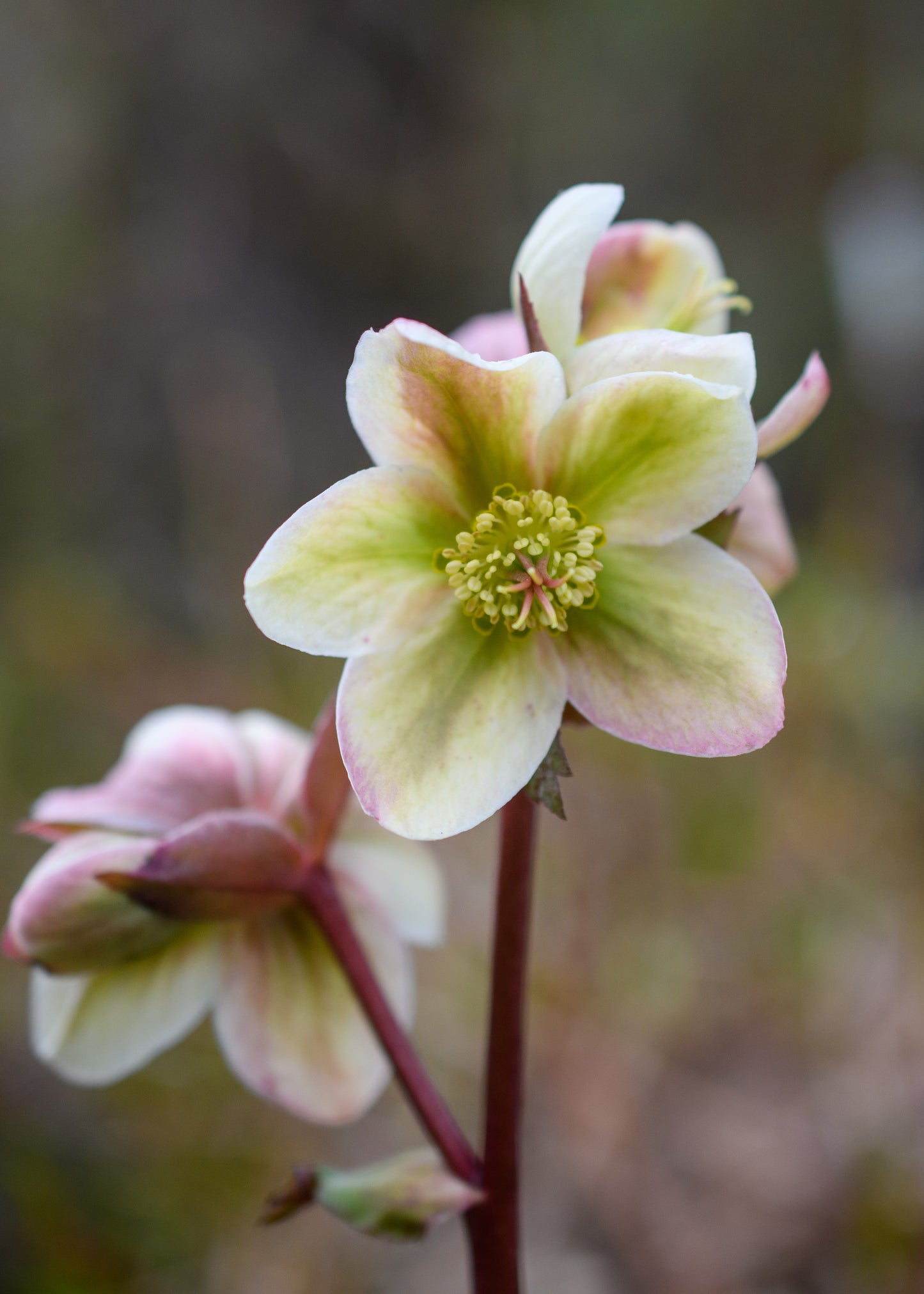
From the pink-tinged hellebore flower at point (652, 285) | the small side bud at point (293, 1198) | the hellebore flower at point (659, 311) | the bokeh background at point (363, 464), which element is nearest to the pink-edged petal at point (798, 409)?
the hellebore flower at point (659, 311)

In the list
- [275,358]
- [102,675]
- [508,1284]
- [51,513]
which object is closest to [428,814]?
[508,1284]

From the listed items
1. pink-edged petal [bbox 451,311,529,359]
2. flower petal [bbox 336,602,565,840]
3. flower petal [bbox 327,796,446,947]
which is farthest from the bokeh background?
pink-edged petal [bbox 451,311,529,359]

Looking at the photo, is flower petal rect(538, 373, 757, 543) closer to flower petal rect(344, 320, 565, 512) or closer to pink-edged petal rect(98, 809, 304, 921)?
flower petal rect(344, 320, 565, 512)

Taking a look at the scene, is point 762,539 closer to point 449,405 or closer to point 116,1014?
point 449,405

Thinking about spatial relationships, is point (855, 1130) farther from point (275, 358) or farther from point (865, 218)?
point (275, 358)

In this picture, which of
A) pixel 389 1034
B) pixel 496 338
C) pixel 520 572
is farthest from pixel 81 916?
pixel 496 338
